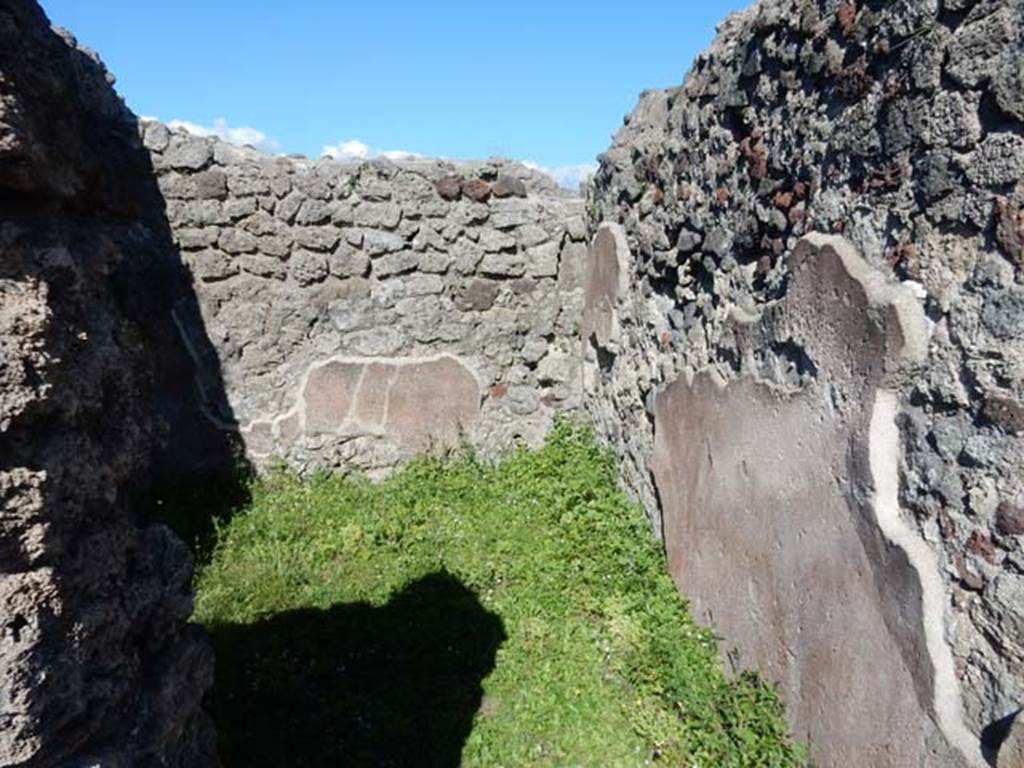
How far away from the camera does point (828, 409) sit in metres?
1.99

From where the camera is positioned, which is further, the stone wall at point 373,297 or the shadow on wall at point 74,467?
the stone wall at point 373,297

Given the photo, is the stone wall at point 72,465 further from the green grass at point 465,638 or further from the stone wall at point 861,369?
the stone wall at point 861,369

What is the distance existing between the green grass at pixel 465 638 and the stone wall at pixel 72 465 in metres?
0.97

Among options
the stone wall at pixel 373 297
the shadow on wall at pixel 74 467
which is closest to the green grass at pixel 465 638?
the stone wall at pixel 373 297

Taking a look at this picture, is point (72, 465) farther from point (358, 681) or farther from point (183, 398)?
point (183, 398)

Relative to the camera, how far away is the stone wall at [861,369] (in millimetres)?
1534

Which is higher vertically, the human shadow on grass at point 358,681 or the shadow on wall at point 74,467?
the shadow on wall at point 74,467

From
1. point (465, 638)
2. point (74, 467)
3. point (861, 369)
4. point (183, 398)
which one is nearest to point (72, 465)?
point (74, 467)

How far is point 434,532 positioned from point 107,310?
2478 millimetres

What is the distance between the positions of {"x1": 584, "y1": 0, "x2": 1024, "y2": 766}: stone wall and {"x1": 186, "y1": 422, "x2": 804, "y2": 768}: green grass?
240mm

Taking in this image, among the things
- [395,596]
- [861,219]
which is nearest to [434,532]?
[395,596]

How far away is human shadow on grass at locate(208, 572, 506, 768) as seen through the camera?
2.34 m

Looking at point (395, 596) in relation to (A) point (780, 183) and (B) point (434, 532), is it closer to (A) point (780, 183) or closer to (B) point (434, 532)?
(B) point (434, 532)

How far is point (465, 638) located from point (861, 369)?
1.76m
